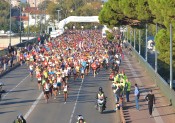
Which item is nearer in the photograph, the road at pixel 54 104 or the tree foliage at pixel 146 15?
the tree foliage at pixel 146 15

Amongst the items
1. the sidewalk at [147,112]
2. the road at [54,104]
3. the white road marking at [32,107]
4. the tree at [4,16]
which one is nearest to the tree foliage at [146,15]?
the sidewalk at [147,112]

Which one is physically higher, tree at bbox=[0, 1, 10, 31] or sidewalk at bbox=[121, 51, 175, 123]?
tree at bbox=[0, 1, 10, 31]

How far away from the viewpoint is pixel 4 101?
3056 centimetres

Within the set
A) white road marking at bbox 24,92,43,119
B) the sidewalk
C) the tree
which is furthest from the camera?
the tree

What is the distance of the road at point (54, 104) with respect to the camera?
26.0 metres

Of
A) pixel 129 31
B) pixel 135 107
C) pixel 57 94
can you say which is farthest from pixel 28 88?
pixel 129 31

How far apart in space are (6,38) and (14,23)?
2087 inches

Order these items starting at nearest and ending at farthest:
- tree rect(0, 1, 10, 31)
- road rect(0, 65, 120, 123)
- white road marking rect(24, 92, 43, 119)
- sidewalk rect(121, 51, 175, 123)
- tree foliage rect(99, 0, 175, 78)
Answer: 1. tree foliage rect(99, 0, 175, 78)
2. sidewalk rect(121, 51, 175, 123)
3. road rect(0, 65, 120, 123)
4. white road marking rect(24, 92, 43, 119)
5. tree rect(0, 1, 10, 31)

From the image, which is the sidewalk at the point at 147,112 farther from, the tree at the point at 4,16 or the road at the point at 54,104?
the tree at the point at 4,16

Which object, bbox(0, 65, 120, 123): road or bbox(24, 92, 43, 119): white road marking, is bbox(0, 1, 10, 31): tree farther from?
bbox(24, 92, 43, 119): white road marking

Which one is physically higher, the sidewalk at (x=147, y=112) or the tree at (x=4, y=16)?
the tree at (x=4, y=16)

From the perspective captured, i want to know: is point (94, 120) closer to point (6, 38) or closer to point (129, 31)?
point (129, 31)

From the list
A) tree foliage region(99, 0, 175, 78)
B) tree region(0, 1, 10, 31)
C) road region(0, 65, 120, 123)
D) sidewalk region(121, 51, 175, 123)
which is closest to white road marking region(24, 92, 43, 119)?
road region(0, 65, 120, 123)

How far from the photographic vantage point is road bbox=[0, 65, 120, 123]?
2603 centimetres
